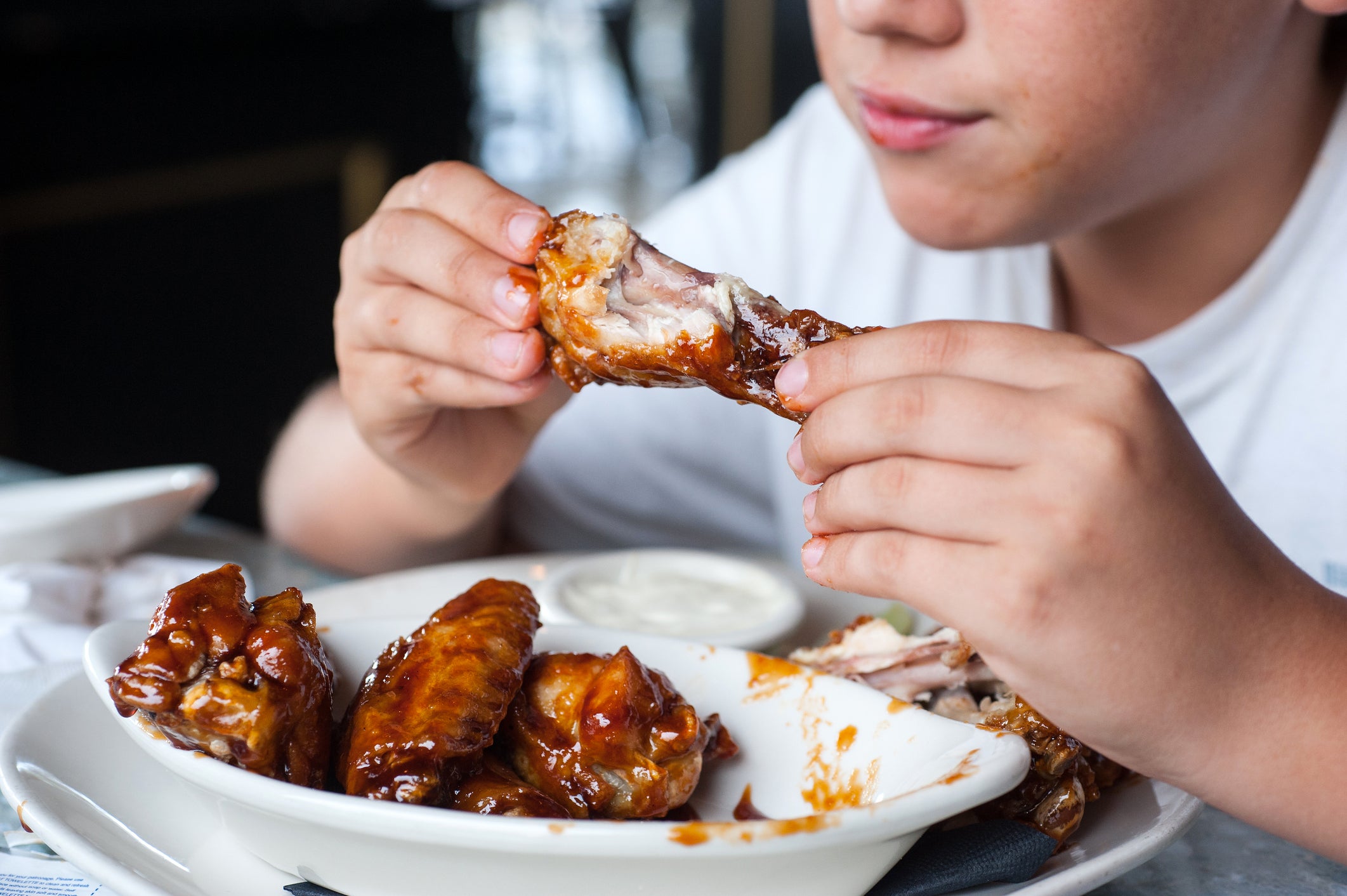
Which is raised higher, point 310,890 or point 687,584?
point 310,890

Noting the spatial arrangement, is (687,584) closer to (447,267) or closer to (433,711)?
(447,267)

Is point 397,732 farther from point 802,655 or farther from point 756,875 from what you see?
point 802,655

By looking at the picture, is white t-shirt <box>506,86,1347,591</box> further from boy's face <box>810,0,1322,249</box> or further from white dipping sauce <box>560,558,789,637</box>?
white dipping sauce <box>560,558,789,637</box>

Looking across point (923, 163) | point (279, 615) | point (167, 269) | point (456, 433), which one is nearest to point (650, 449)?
point (456, 433)

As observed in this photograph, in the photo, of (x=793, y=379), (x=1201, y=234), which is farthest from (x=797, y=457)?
(x=1201, y=234)

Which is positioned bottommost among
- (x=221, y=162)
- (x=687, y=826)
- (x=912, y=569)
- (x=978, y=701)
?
(x=221, y=162)

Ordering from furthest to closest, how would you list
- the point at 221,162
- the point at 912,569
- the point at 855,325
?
the point at 221,162 → the point at 855,325 → the point at 912,569
